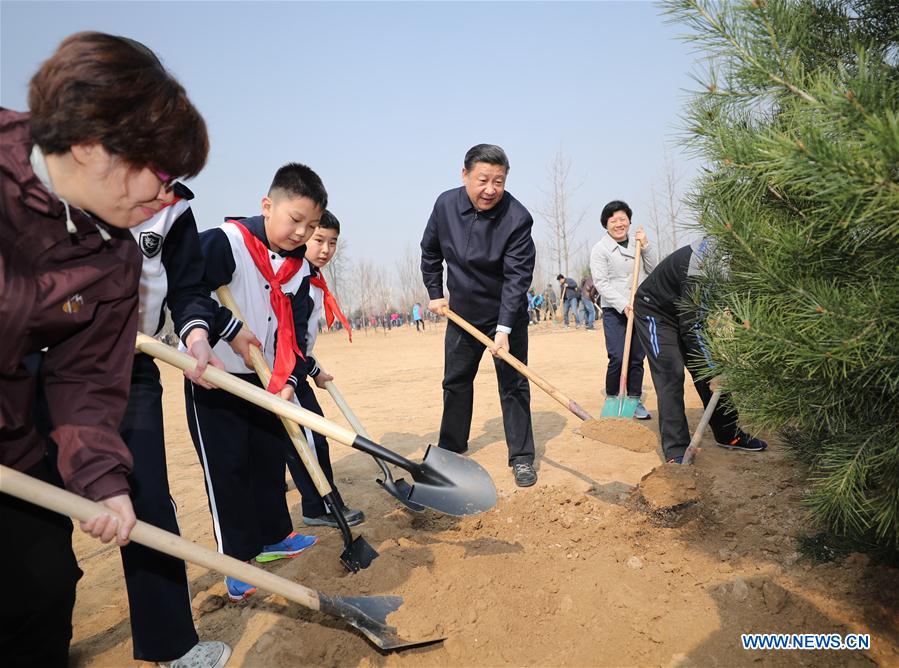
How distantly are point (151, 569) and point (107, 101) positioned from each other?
151 centimetres

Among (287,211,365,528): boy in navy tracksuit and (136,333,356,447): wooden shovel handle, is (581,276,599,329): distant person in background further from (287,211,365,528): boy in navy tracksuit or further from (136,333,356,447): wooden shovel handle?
(136,333,356,447): wooden shovel handle

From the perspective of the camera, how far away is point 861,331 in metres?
1.64

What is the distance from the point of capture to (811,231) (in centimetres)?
175

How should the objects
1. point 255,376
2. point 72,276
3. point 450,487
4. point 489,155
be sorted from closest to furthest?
point 72,276 < point 450,487 < point 255,376 < point 489,155

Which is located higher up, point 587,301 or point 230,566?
point 230,566

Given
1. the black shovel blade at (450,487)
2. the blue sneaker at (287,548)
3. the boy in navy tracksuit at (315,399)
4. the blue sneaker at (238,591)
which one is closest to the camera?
the black shovel blade at (450,487)

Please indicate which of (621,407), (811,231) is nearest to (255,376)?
(811,231)

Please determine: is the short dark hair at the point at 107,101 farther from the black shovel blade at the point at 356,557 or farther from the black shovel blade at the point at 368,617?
the black shovel blade at the point at 356,557

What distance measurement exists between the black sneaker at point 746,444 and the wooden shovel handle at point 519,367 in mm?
1138

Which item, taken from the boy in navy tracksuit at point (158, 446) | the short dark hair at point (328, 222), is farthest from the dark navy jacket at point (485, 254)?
the boy in navy tracksuit at point (158, 446)

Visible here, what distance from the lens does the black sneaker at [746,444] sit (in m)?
4.27

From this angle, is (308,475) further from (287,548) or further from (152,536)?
(152,536)

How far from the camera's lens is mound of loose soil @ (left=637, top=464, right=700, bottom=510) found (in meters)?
3.04

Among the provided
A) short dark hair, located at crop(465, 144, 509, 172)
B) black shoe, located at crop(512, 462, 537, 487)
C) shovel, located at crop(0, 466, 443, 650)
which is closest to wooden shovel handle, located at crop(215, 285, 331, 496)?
shovel, located at crop(0, 466, 443, 650)
